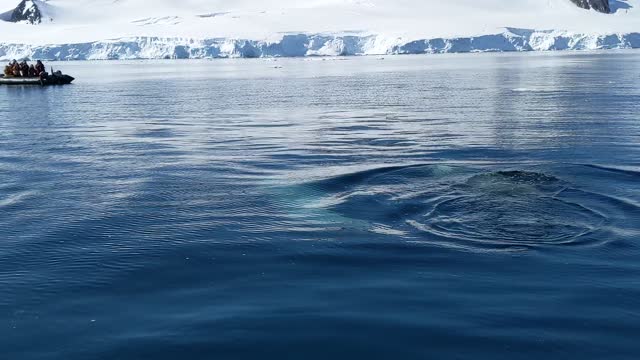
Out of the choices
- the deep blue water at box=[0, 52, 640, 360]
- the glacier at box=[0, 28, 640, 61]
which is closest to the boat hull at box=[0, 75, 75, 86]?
the deep blue water at box=[0, 52, 640, 360]

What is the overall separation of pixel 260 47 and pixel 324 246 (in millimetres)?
180556

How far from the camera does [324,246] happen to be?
14062 mm

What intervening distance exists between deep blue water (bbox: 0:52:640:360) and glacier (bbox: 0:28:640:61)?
157242mm

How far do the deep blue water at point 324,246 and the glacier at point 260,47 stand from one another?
157242 millimetres

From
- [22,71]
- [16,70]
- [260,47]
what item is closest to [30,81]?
[22,71]

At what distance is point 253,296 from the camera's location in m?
11.5

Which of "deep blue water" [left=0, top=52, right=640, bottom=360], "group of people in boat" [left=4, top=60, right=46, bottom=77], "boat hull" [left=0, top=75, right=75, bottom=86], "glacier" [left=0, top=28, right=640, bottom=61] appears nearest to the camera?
"deep blue water" [left=0, top=52, right=640, bottom=360]

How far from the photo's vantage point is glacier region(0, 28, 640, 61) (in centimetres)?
18138

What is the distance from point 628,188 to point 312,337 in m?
12.0

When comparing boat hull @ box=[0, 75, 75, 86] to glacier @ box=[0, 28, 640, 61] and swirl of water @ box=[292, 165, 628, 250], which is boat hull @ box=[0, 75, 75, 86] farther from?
glacier @ box=[0, 28, 640, 61]

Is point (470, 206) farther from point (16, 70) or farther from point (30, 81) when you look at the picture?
point (16, 70)

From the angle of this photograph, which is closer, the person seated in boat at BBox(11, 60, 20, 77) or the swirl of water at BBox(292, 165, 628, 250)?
the swirl of water at BBox(292, 165, 628, 250)

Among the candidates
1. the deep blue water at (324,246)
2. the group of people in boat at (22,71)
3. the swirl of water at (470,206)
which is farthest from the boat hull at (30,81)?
the swirl of water at (470,206)

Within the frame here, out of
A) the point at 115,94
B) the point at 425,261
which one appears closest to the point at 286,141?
the point at 425,261
